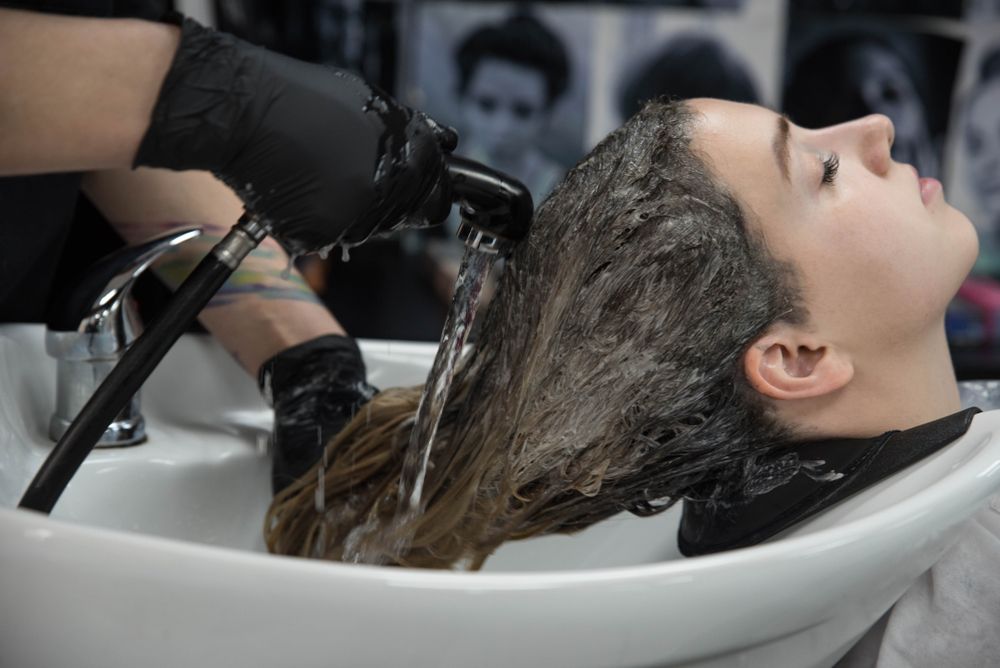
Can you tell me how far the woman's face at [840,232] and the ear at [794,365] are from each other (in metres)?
Result: 0.02

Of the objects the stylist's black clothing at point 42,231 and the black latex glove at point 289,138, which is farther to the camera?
the stylist's black clothing at point 42,231

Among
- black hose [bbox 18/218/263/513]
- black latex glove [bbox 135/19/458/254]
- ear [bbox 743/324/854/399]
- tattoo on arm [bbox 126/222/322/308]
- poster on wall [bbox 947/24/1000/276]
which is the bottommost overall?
poster on wall [bbox 947/24/1000/276]

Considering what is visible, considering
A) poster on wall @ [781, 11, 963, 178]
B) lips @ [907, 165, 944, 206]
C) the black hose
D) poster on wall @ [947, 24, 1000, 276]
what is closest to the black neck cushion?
lips @ [907, 165, 944, 206]

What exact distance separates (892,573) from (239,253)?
1.84ft

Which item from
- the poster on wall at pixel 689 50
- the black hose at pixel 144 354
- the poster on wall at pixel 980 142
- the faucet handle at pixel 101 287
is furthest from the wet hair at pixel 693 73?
the black hose at pixel 144 354

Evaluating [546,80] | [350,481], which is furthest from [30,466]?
[546,80]

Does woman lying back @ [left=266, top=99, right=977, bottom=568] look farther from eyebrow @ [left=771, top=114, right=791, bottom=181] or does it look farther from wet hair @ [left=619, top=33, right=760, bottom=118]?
wet hair @ [left=619, top=33, right=760, bottom=118]

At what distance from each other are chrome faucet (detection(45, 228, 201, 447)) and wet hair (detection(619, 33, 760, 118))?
1.28 metres

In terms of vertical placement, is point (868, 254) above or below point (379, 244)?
above

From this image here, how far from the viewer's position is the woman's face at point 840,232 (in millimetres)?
958

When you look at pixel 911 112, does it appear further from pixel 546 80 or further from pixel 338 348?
pixel 338 348

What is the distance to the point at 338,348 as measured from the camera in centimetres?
120

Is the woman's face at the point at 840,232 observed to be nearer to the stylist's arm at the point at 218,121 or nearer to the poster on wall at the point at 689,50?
the stylist's arm at the point at 218,121

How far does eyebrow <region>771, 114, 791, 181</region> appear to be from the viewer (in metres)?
0.98
